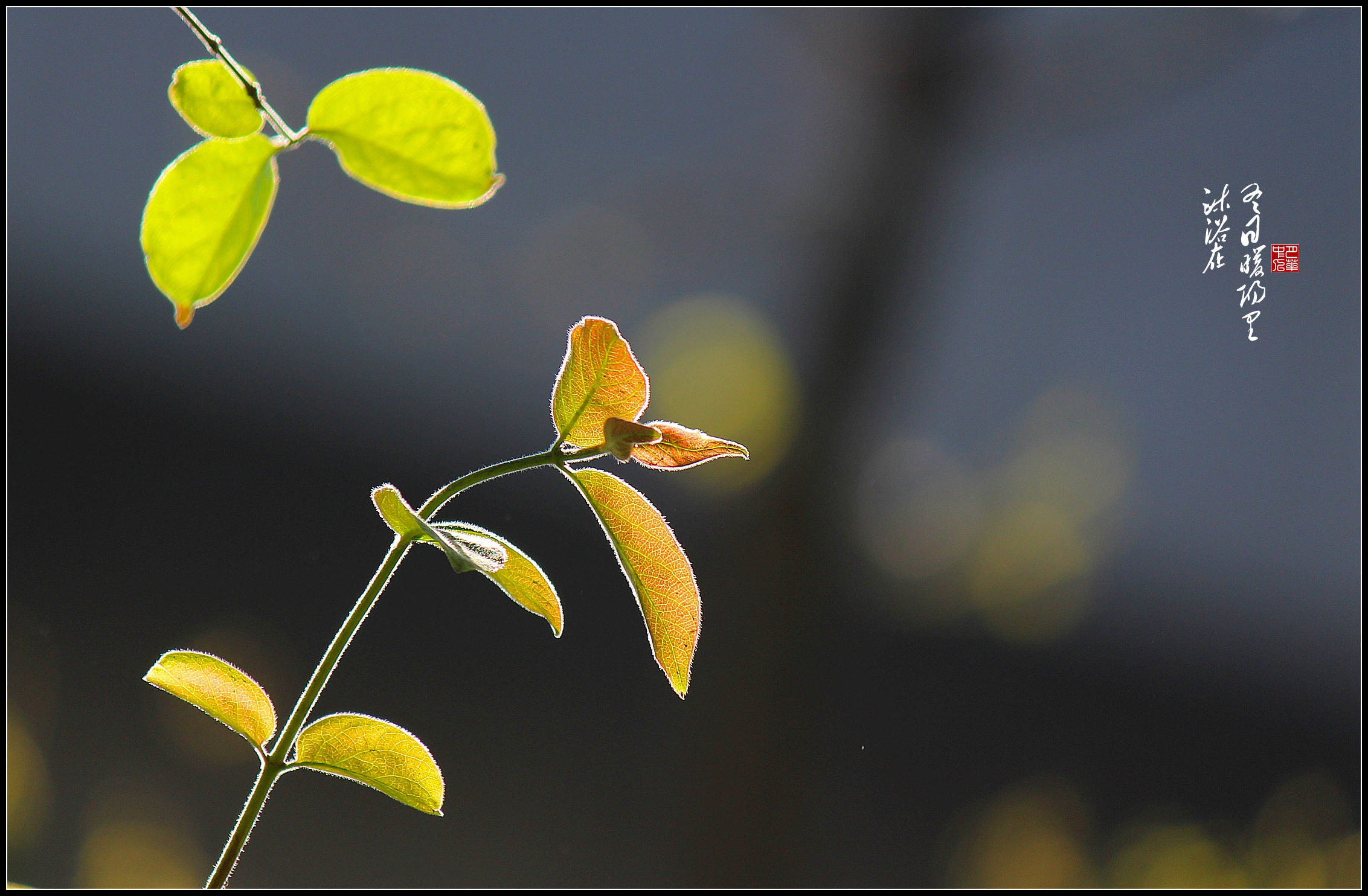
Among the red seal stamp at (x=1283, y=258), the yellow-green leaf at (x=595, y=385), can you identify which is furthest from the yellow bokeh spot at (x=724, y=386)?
the yellow-green leaf at (x=595, y=385)

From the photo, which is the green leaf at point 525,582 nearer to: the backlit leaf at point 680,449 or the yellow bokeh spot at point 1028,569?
the backlit leaf at point 680,449

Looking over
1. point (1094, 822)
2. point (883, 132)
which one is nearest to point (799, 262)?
point (883, 132)

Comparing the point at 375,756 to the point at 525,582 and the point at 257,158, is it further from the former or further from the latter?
the point at 257,158

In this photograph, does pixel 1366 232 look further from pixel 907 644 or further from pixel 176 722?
pixel 176 722

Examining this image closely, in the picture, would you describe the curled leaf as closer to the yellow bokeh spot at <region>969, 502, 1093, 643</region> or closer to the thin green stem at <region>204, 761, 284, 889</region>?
the thin green stem at <region>204, 761, 284, 889</region>

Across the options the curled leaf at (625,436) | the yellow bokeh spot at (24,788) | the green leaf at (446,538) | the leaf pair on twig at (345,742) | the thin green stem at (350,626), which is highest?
the curled leaf at (625,436)

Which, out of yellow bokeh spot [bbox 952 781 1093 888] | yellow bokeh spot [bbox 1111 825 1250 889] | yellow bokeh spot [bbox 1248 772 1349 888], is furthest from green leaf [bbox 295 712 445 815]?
yellow bokeh spot [bbox 1248 772 1349 888]

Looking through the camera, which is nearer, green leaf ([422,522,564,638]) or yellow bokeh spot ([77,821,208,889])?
green leaf ([422,522,564,638])
